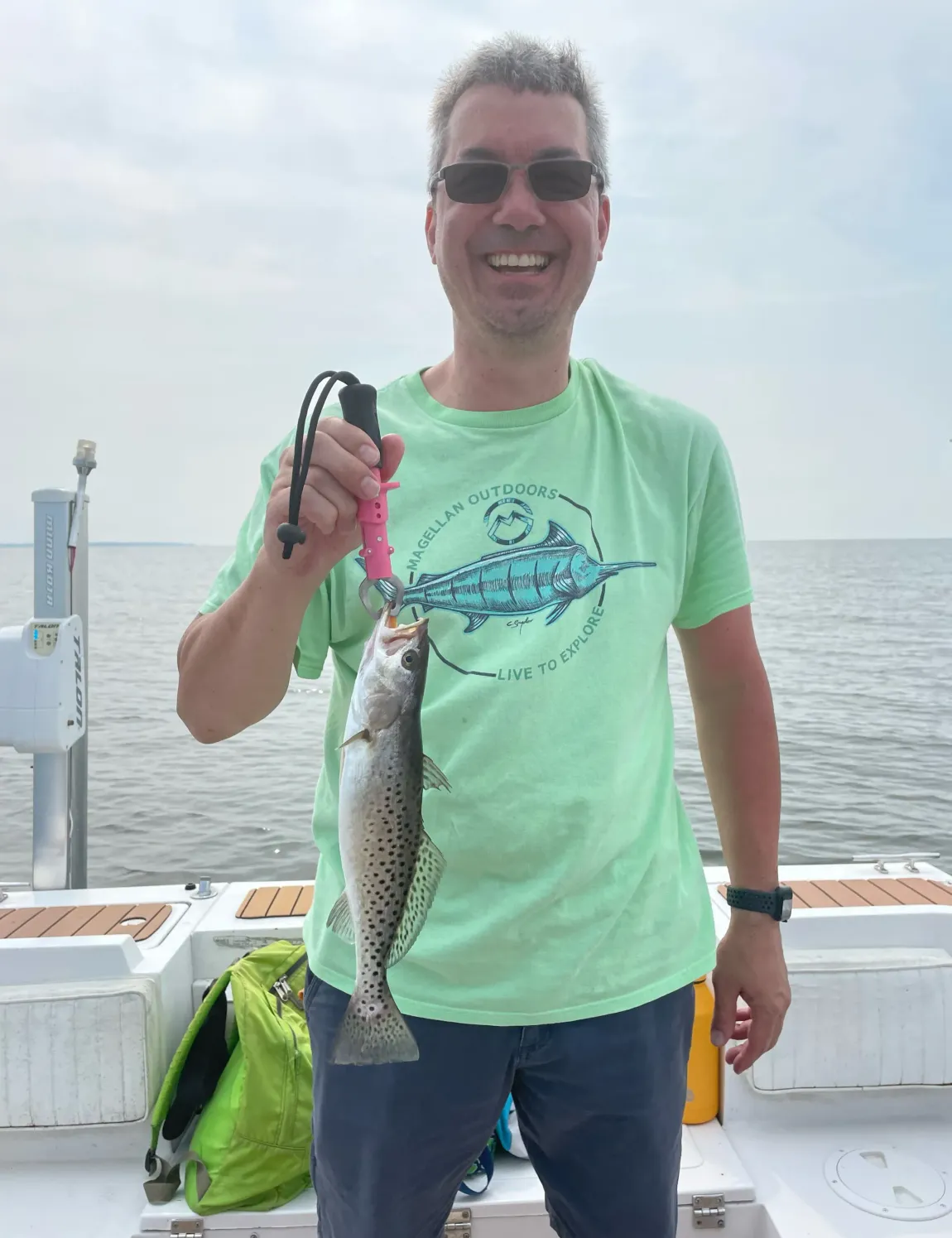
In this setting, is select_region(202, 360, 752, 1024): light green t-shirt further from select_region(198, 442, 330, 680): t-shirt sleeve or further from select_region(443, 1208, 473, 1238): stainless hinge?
select_region(443, 1208, 473, 1238): stainless hinge

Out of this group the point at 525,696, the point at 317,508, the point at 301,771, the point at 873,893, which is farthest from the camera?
the point at 301,771

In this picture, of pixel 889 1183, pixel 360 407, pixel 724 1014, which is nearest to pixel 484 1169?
pixel 724 1014

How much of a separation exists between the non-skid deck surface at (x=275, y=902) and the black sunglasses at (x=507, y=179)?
9.63 feet

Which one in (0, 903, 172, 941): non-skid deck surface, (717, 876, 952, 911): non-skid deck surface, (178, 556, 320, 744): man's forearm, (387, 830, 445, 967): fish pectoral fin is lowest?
(0, 903, 172, 941): non-skid deck surface

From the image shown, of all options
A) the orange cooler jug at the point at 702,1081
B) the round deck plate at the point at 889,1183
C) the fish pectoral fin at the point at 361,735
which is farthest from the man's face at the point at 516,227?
the round deck plate at the point at 889,1183

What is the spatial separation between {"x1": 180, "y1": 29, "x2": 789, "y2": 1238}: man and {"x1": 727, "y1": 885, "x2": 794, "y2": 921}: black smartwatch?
0.20m

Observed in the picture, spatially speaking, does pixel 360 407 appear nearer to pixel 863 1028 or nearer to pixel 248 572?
pixel 248 572

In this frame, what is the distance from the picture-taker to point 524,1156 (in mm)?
3295

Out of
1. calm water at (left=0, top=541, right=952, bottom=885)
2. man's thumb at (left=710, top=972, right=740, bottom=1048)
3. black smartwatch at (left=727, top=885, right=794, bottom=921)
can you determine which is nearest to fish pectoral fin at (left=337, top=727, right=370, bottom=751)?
black smartwatch at (left=727, top=885, right=794, bottom=921)

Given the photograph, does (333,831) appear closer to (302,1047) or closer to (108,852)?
(302,1047)

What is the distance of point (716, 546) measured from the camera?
2168 millimetres

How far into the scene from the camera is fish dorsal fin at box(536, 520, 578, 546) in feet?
6.49

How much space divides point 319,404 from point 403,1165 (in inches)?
61.3

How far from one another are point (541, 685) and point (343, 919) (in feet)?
2.01
